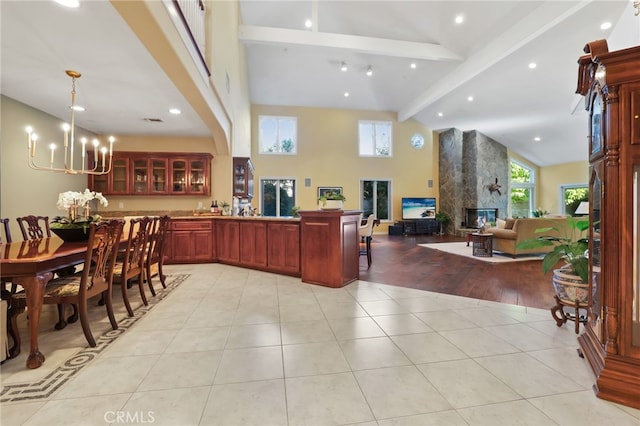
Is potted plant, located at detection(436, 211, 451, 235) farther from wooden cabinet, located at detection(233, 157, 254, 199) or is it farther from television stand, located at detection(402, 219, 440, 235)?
wooden cabinet, located at detection(233, 157, 254, 199)

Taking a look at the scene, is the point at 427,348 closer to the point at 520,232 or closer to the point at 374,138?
the point at 520,232

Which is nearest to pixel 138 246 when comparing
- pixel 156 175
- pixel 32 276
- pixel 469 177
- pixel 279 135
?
pixel 32 276

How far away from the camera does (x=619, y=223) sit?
5.25 ft

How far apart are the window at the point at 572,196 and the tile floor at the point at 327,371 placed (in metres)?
11.4

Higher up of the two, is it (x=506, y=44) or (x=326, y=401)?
(x=506, y=44)

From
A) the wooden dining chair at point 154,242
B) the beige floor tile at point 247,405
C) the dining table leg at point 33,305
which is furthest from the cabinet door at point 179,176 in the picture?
the beige floor tile at point 247,405

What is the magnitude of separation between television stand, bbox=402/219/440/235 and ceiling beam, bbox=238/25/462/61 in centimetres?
557

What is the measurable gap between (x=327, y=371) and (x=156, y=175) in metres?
5.58

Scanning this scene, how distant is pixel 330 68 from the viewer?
29.3ft

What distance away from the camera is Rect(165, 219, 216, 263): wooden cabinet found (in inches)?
211

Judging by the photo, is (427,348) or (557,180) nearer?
(427,348)

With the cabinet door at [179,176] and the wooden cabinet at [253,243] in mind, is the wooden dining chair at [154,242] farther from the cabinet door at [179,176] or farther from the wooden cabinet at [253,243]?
the cabinet door at [179,176]

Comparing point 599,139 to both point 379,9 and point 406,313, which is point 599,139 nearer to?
point 406,313

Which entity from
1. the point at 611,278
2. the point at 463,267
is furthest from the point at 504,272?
the point at 611,278
